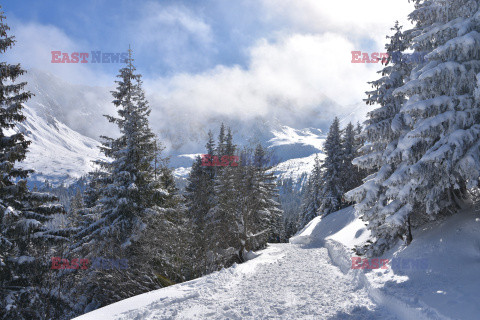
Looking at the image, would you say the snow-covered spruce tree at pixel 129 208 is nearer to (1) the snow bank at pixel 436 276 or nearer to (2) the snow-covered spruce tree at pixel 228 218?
(2) the snow-covered spruce tree at pixel 228 218

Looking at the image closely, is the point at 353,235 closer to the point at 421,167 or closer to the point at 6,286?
the point at 421,167

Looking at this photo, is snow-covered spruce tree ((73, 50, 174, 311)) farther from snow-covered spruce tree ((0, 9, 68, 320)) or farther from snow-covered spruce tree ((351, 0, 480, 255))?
snow-covered spruce tree ((351, 0, 480, 255))

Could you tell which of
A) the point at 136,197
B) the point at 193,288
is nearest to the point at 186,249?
the point at 136,197

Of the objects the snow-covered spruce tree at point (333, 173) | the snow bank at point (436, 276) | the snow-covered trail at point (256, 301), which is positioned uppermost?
the snow-covered spruce tree at point (333, 173)

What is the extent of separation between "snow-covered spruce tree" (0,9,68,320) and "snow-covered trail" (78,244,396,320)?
4.40 metres

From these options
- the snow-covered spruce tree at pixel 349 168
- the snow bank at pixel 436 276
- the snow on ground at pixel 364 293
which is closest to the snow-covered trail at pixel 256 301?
the snow on ground at pixel 364 293

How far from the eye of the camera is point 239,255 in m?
23.9

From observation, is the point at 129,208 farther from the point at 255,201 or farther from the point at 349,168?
the point at 349,168

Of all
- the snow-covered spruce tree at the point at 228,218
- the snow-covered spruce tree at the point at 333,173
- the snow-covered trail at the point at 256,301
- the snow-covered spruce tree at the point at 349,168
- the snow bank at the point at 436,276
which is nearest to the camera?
the snow bank at the point at 436,276

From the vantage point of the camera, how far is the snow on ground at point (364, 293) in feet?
22.6

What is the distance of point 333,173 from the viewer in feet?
123

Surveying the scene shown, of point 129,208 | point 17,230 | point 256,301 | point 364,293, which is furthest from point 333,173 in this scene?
point 17,230

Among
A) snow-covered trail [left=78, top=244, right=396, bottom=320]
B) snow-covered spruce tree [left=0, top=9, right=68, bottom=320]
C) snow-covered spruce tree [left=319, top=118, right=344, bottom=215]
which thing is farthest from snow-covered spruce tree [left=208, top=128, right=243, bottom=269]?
snow-covered spruce tree [left=319, top=118, right=344, bottom=215]

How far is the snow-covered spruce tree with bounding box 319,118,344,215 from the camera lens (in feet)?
123
